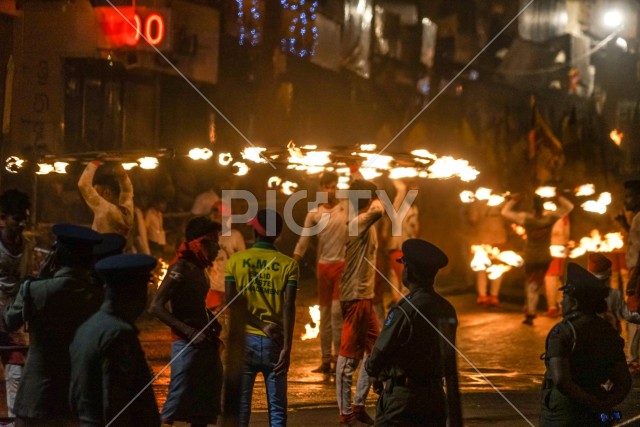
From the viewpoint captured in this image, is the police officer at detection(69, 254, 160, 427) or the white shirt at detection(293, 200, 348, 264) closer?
the police officer at detection(69, 254, 160, 427)

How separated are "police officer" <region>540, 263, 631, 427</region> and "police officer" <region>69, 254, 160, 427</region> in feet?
7.66

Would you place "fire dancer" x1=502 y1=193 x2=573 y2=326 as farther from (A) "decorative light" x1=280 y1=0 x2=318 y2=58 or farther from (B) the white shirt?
(A) "decorative light" x1=280 y1=0 x2=318 y2=58

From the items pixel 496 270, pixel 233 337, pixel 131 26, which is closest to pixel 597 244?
pixel 496 270

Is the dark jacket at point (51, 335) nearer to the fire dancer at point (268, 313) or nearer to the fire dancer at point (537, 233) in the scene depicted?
the fire dancer at point (268, 313)

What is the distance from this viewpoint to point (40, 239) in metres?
15.5

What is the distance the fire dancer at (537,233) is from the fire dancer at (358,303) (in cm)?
630

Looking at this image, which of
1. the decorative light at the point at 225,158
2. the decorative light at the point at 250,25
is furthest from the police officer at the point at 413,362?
the decorative light at the point at 250,25

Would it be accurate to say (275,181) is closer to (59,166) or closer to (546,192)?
(546,192)

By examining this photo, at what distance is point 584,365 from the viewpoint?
226 inches

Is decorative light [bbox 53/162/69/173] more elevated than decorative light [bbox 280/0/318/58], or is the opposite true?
decorative light [bbox 280/0/318/58]

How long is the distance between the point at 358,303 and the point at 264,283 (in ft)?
8.26

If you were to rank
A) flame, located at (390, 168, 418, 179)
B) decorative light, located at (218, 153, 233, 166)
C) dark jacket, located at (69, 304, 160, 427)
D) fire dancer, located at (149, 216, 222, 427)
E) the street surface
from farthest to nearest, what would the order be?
flame, located at (390, 168, 418, 179) → decorative light, located at (218, 153, 233, 166) → the street surface → fire dancer, located at (149, 216, 222, 427) → dark jacket, located at (69, 304, 160, 427)

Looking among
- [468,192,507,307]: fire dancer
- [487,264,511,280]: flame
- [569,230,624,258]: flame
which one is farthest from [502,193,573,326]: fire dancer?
[468,192,507,307]: fire dancer

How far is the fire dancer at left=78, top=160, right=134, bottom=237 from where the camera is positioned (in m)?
11.2
